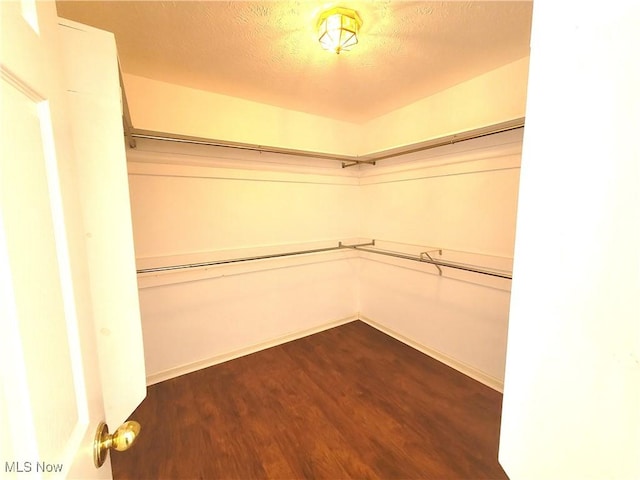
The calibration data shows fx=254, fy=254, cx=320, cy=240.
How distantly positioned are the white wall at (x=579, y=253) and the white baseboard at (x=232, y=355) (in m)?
2.52

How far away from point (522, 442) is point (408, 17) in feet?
6.13

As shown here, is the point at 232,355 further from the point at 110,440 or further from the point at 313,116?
the point at 313,116

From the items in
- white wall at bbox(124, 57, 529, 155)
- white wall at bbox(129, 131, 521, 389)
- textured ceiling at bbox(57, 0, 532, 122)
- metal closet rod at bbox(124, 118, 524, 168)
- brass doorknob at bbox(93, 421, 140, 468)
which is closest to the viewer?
brass doorknob at bbox(93, 421, 140, 468)

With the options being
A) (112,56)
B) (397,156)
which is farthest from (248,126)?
(112,56)

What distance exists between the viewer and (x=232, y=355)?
8.34ft

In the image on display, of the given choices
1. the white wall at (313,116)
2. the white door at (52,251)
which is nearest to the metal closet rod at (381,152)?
the white wall at (313,116)

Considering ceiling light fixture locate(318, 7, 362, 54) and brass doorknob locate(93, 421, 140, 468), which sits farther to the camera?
ceiling light fixture locate(318, 7, 362, 54)

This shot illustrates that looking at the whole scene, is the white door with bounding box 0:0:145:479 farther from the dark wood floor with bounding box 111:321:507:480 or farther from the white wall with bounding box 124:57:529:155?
the white wall with bounding box 124:57:529:155

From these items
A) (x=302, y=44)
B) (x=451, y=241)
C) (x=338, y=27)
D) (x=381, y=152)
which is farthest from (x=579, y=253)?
(x=381, y=152)

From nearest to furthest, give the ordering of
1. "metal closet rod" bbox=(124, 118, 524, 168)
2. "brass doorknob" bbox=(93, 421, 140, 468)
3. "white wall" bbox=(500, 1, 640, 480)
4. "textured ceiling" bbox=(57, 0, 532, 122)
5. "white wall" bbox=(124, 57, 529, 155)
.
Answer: "white wall" bbox=(500, 1, 640, 480) < "brass doorknob" bbox=(93, 421, 140, 468) < "textured ceiling" bbox=(57, 0, 532, 122) < "metal closet rod" bbox=(124, 118, 524, 168) < "white wall" bbox=(124, 57, 529, 155)

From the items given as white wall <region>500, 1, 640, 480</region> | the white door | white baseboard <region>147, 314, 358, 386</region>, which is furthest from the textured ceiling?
white baseboard <region>147, 314, 358, 386</region>

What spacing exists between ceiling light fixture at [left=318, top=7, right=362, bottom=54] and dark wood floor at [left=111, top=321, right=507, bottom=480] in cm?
241

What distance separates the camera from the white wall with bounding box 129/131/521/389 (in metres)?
2.10

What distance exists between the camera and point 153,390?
2090 millimetres
